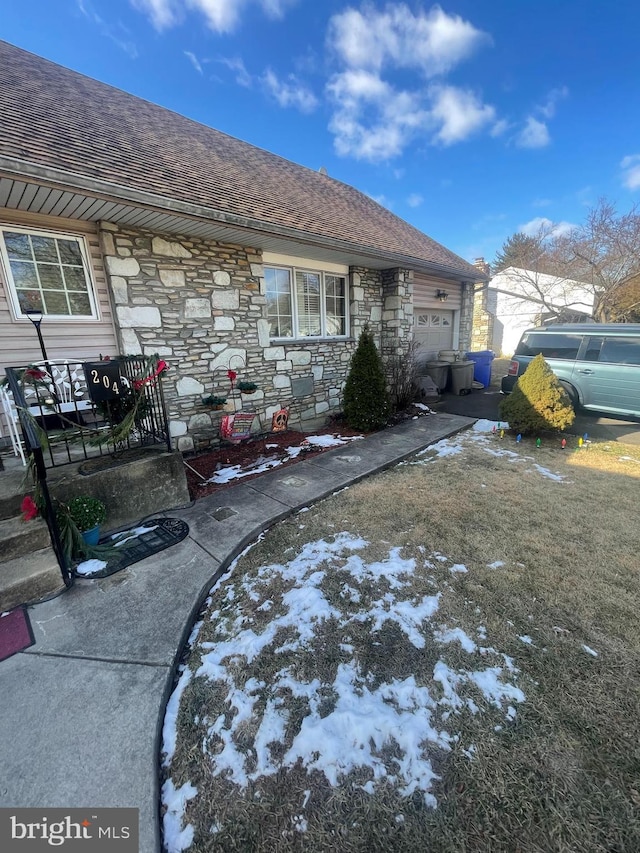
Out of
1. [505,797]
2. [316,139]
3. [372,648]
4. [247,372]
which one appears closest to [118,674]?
[372,648]

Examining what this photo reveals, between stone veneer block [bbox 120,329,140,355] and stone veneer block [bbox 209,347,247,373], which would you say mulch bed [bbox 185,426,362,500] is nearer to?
stone veneer block [bbox 209,347,247,373]

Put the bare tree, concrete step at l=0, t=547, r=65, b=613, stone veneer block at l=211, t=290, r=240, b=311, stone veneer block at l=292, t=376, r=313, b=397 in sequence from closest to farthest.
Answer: concrete step at l=0, t=547, r=65, b=613 → stone veneer block at l=211, t=290, r=240, b=311 → stone veneer block at l=292, t=376, r=313, b=397 → the bare tree

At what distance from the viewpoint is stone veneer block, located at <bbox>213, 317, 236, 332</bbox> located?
5426 mm

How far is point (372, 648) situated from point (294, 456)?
353 cm

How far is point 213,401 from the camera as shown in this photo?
5.44 metres

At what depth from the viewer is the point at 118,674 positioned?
1.99m

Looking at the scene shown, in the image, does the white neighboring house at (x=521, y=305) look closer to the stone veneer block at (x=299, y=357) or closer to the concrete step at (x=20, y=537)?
the stone veneer block at (x=299, y=357)

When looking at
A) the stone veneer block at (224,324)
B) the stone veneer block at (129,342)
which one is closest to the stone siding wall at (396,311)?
the stone veneer block at (224,324)

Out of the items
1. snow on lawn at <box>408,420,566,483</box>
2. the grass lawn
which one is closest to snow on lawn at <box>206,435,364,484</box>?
snow on lawn at <box>408,420,566,483</box>

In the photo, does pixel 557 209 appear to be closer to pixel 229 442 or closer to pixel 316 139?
pixel 316 139

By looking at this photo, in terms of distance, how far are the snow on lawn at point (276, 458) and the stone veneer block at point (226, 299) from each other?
237 centimetres

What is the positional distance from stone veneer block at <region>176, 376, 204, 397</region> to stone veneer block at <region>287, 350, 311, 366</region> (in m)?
1.89

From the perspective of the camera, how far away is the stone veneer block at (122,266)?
4.36m

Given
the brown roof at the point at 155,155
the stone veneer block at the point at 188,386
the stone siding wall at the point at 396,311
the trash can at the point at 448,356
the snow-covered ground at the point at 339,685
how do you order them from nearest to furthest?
the snow-covered ground at the point at 339,685 → the brown roof at the point at 155,155 → the stone veneer block at the point at 188,386 → the stone siding wall at the point at 396,311 → the trash can at the point at 448,356
